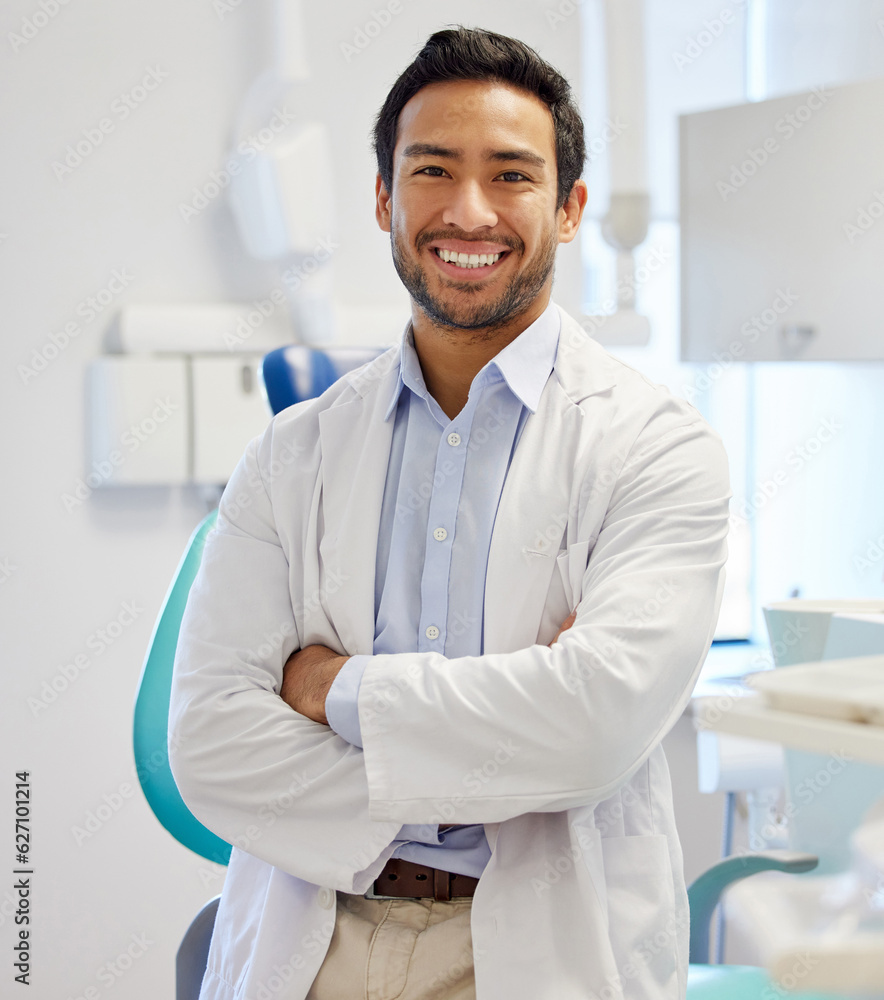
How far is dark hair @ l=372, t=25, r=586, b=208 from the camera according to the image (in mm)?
1245

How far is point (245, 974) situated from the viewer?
3.66 feet

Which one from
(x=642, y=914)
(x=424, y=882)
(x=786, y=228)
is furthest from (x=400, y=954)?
(x=786, y=228)

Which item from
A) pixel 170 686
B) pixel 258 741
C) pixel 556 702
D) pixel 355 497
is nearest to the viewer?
pixel 556 702

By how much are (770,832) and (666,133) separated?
1769mm

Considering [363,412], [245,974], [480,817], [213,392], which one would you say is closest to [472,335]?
[363,412]

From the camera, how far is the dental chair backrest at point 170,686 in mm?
1551

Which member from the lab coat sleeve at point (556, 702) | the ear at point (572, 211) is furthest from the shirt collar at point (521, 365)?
the lab coat sleeve at point (556, 702)

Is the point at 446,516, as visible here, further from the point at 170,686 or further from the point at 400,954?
the point at 170,686

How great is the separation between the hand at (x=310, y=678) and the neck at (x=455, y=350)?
0.35 meters

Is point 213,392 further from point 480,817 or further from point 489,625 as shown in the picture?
point 480,817

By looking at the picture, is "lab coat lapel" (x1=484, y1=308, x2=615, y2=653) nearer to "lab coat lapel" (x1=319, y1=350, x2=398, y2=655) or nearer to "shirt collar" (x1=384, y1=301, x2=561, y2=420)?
"shirt collar" (x1=384, y1=301, x2=561, y2=420)

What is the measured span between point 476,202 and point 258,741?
67cm

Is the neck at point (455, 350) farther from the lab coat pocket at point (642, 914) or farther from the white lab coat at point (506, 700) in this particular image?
the lab coat pocket at point (642, 914)

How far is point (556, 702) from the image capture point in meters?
0.99
